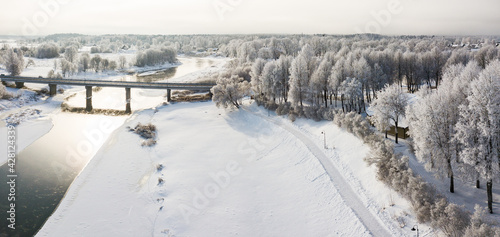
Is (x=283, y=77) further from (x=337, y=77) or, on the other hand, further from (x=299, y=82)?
(x=337, y=77)

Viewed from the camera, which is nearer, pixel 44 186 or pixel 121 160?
pixel 44 186

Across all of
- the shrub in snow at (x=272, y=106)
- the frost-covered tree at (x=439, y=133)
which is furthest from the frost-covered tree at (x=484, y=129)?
the shrub in snow at (x=272, y=106)

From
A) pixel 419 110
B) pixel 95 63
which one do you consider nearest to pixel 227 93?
pixel 419 110

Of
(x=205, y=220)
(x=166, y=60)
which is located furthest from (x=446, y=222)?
(x=166, y=60)

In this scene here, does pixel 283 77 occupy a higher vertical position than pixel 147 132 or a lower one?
higher

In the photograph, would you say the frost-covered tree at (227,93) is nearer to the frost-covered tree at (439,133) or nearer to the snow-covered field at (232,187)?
the snow-covered field at (232,187)

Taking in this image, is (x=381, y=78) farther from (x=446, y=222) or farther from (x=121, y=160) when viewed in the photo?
(x=121, y=160)
